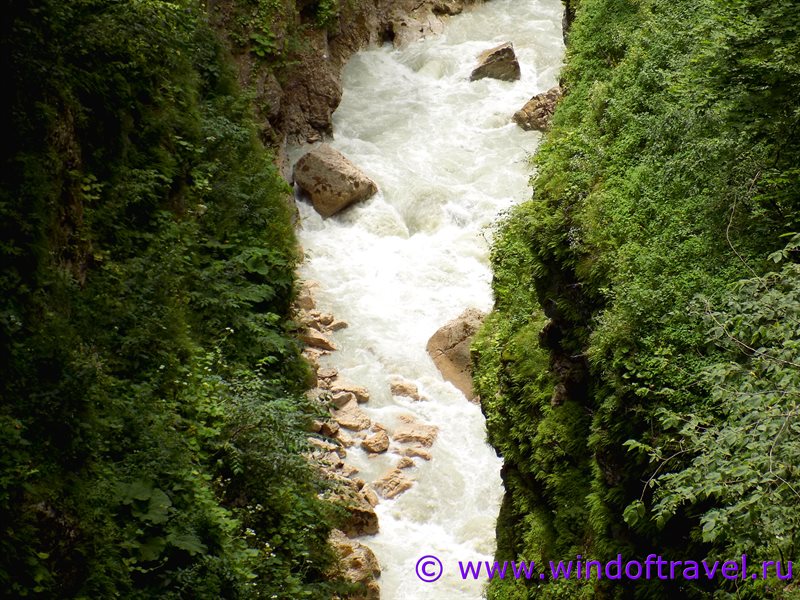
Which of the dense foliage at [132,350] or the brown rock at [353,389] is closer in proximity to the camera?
the dense foliage at [132,350]

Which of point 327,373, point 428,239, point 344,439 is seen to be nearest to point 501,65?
point 428,239

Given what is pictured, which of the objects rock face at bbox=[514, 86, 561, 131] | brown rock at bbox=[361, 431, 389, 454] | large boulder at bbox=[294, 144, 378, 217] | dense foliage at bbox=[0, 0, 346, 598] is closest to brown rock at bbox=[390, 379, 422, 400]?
brown rock at bbox=[361, 431, 389, 454]

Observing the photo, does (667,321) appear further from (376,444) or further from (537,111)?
(537,111)

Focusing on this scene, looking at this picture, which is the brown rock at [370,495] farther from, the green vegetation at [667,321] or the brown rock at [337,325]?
the brown rock at [337,325]

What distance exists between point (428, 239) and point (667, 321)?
12.9m

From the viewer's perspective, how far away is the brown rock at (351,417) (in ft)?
48.8

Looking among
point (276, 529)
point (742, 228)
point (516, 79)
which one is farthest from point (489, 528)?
point (516, 79)

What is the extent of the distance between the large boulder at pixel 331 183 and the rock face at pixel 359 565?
9.71 meters

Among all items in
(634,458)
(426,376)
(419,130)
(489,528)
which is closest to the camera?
(634,458)

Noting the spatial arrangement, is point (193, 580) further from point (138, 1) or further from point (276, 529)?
point (138, 1)

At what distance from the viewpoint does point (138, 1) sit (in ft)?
31.9

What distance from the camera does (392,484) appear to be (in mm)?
13953

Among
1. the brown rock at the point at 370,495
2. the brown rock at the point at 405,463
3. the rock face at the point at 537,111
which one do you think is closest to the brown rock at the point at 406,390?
the brown rock at the point at 405,463

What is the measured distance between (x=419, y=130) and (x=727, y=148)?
15.4 m
